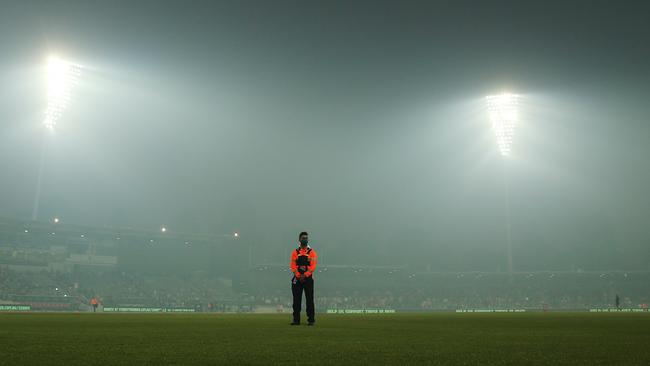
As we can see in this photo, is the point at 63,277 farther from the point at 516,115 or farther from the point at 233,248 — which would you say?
the point at 516,115

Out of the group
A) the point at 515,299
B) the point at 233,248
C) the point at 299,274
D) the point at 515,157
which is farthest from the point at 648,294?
the point at 299,274

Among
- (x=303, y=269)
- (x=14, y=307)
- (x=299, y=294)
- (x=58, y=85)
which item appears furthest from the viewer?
(x=58, y=85)

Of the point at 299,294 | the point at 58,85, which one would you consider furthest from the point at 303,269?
the point at 58,85

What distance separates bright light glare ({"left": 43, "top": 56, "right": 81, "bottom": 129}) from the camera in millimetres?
55344

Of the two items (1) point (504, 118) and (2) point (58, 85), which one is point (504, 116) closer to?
(1) point (504, 118)

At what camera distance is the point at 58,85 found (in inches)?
2190

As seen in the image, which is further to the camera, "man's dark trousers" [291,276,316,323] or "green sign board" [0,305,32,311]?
"green sign board" [0,305,32,311]

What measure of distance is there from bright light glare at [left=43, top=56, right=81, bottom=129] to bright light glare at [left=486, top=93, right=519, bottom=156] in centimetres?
4524

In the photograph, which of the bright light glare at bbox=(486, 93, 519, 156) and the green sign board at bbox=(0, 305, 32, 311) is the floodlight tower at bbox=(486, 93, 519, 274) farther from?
the green sign board at bbox=(0, 305, 32, 311)

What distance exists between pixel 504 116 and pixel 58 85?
48048 mm

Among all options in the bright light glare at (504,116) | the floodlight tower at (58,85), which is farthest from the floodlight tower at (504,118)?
the floodlight tower at (58,85)

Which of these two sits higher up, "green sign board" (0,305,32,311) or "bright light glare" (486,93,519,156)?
"bright light glare" (486,93,519,156)

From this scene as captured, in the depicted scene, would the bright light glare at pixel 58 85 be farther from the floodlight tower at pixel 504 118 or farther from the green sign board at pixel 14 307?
the floodlight tower at pixel 504 118

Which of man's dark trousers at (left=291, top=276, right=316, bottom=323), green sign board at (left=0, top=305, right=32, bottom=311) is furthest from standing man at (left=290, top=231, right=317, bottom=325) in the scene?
green sign board at (left=0, top=305, right=32, bottom=311)
